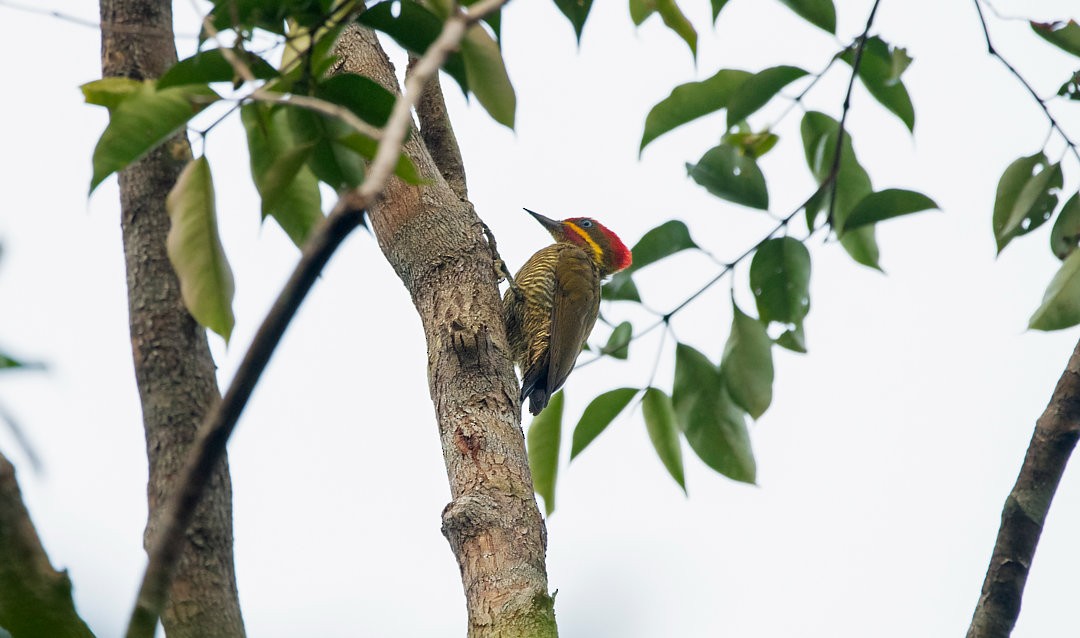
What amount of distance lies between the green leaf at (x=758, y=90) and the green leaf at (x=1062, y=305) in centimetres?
55

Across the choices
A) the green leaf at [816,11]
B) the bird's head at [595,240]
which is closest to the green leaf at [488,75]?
the green leaf at [816,11]

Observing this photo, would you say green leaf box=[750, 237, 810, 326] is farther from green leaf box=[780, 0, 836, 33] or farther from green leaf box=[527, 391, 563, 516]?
green leaf box=[527, 391, 563, 516]

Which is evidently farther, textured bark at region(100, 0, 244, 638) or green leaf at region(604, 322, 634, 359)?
green leaf at region(604, 322, 634, 359)

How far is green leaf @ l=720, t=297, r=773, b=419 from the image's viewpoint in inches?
70.3

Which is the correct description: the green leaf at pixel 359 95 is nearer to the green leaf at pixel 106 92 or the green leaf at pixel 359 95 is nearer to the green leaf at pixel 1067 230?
the green leaf at pixel 106 92

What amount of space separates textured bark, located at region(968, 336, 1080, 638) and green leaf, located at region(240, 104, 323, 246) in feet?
3.63

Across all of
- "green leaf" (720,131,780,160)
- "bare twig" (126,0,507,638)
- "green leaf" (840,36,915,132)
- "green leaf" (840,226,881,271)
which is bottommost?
"bare twig" (126,0,507,638)

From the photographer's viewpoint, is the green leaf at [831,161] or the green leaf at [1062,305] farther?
the green leaf at [831,161]

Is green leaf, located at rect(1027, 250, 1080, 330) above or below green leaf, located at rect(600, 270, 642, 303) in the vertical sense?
below

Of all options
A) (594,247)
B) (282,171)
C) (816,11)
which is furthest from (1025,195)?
(594,247)

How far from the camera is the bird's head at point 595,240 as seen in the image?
16.3 ft

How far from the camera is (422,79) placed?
30.0 inches

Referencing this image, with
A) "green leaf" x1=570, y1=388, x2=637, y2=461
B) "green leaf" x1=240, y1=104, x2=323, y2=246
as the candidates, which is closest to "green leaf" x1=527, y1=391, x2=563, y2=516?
"green leaf" x1=570, y1=388, x2=637, y2=461

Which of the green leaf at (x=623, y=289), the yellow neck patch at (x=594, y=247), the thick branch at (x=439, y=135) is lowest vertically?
the green leaf at (x=623, y=289)
